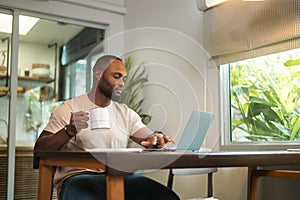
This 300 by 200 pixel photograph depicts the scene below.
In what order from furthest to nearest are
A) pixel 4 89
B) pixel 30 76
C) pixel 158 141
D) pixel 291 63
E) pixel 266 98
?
pixel 30 76, pixel 4 89, pixel 266 98, pixel 291 63, pixel 158 141

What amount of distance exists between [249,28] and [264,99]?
507mm

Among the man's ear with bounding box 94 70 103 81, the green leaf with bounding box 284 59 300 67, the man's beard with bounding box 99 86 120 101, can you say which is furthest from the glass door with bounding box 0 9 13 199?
the green leaf with bounding box 284 59 300 67

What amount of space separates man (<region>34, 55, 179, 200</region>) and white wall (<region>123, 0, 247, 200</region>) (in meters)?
0.87

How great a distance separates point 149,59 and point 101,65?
1.42 meters

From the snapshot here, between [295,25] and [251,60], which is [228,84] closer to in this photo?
[251,60]

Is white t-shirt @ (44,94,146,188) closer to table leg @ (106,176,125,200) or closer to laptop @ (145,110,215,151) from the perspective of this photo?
laptop @ (145,110,215,151)

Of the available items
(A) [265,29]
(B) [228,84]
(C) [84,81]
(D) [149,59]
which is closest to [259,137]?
(B) [228,84]

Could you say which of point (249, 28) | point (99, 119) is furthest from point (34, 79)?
point (99, 119)

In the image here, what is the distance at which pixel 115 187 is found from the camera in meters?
1.21

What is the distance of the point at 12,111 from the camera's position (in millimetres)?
3545

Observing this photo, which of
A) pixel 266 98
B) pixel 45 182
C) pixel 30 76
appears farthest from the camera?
pixel 30 76

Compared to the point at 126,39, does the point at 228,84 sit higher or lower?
lower

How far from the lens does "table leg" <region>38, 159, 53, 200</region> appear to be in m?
1.74

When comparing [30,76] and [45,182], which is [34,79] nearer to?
[30,76]
